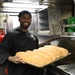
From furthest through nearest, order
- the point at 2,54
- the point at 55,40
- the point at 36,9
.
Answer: the point at 36,9 < the point at 55,40 < the point at 2,54

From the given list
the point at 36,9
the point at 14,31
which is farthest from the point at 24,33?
the point at 36,9

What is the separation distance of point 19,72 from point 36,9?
2.80ft

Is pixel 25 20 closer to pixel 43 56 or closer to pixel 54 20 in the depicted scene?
pixel 54 20

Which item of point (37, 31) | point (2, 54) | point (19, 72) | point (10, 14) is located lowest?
point (19, 72)

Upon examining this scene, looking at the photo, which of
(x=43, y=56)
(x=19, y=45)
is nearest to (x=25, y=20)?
(x=19, y=45)

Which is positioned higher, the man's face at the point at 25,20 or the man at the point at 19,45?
the man's face at the point at 25,20

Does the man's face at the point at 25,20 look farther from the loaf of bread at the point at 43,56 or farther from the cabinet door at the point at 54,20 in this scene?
the loaf of bread at the point at 43,56

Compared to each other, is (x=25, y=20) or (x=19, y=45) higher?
(x=25, y=20)

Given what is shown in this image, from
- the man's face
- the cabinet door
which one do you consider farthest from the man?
the cabinet door

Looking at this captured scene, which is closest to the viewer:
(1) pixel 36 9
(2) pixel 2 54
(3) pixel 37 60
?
(3) pixel 37 60

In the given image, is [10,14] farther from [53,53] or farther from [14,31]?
[53,53]

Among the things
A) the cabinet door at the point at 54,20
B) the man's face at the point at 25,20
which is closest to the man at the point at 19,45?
the man's face at the point at 25,20

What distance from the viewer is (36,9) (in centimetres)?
221

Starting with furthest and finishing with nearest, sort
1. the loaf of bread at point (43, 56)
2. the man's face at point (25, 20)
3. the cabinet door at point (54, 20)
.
Result: the man's face at point (25, 20)
the cabinet door at point (54, 20)
the loaf of bread at point (43, 56)
